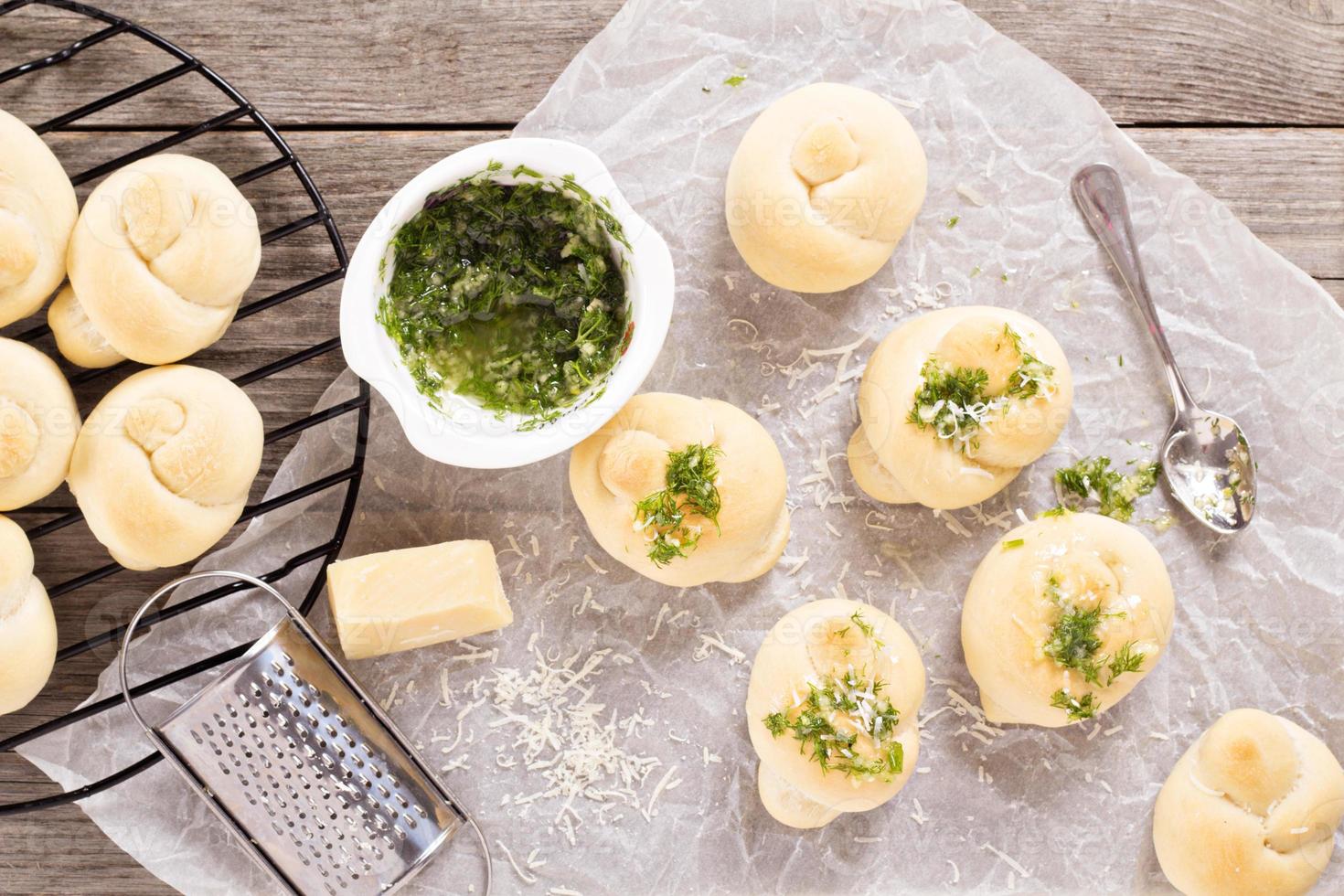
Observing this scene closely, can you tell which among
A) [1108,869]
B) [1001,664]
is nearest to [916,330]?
[1001,664]

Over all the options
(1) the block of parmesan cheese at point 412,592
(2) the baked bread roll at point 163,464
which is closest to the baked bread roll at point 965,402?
(1) the block of parmesan cheese at point 412,592

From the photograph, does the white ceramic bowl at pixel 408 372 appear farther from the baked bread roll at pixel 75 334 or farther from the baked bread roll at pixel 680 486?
the baked bread roll at pixel 75 334

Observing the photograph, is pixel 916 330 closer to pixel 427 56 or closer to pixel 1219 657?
pixel 1219 657

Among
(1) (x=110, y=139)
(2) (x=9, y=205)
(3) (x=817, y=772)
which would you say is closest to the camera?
(2) (x=9, y=205)

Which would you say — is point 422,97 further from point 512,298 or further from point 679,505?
point 679,505

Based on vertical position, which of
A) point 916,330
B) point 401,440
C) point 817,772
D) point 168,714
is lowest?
point 168,714

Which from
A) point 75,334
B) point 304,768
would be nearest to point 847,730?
point 304,768

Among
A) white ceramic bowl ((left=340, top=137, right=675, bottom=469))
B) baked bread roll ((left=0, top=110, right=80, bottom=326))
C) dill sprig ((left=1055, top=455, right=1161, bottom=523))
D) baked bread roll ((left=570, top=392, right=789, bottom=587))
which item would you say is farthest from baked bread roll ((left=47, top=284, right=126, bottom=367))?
dill sprig ((left=1055, top=455, right=1161, bottom=523))
